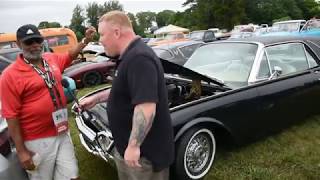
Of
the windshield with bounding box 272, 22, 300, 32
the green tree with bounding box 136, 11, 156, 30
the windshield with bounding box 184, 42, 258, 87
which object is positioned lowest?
the green tree with bounding box 136, 11, 156, 30

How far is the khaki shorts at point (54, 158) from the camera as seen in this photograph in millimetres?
3188

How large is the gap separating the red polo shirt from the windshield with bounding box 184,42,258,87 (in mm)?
2427

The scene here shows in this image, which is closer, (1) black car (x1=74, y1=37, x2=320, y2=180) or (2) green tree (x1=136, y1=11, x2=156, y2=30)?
(1) black car (x1=74, y1=37, x2=320, y2=180)

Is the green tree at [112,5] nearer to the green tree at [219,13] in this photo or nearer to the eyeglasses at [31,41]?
the green tree at [219,13]

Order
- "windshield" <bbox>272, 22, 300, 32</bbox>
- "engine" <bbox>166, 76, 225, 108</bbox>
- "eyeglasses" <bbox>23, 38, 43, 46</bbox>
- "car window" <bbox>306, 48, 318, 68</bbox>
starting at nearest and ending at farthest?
"eyeglasses" <bbox>23, 38, 43, 46</bbox> < "engine" <bbox>166, 76, 225, 108</bbox> < "car window" <bbox>306, 48, 318, 68</bbox> < "windshield" <bbox>272, 22, 300, 32</bbox>

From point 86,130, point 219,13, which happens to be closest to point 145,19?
point 219,13

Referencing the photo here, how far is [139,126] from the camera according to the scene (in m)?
2.28

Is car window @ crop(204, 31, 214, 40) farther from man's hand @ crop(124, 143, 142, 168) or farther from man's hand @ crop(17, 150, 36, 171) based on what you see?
man's hand @ crop(124, 143, 142, 168)

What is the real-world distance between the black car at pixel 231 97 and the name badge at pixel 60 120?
0.47 meters

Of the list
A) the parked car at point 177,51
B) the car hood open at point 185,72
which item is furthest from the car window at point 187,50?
the car hood open at point 185,72

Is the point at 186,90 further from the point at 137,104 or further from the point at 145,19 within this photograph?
the point at 145,19

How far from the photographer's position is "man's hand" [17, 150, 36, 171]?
3.00 meters

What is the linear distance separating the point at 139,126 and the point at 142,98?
0.59 feet

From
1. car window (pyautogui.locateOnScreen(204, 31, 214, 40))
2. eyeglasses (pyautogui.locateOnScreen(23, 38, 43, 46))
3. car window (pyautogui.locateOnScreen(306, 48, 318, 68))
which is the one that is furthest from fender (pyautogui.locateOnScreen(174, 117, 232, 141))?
car window (pyautogui.locateOnScreen(204, 31, 214, 40))
